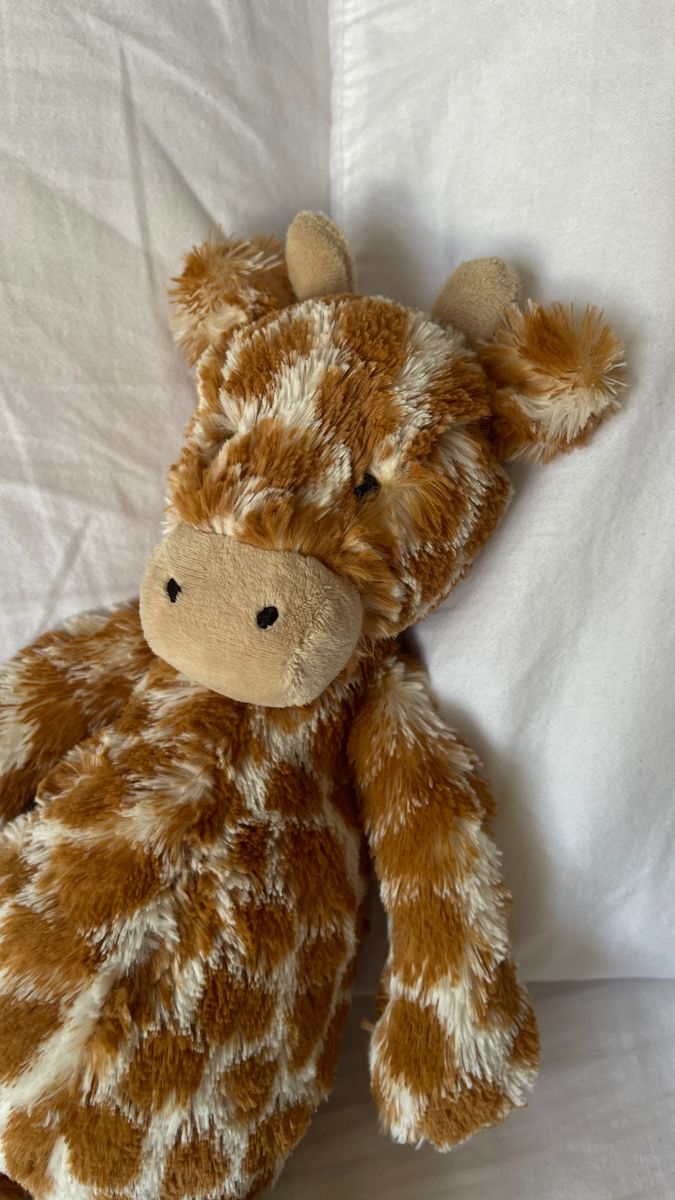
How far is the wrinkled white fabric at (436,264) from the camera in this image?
1.76 feet

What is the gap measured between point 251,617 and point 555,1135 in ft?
1.62

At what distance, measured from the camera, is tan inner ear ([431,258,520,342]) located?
54cm

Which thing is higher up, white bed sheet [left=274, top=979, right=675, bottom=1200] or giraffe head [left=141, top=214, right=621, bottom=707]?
giraffe head [left=141, top=214, right=621, bottom=707]

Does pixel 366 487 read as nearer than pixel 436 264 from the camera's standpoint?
Yes

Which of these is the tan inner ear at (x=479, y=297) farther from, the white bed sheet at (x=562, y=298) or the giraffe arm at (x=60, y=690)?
the giraffe arm at (x=60, y=690)

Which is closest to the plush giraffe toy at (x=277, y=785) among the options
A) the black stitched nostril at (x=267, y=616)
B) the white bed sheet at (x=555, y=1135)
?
the black stitched nostril at (x=267, y=616)

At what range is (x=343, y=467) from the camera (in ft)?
1.60

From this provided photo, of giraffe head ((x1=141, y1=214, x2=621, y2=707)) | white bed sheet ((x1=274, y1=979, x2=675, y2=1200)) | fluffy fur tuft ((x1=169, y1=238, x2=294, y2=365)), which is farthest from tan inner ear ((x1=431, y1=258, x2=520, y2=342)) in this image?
white bed sheet ((x1=274, y1=979, x2=675, y2=1200))

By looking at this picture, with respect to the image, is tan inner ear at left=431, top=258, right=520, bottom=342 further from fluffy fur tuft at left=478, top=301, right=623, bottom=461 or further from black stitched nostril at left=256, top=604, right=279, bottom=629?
black stitched nostril at left=256, top=604, right=279, bottom=629

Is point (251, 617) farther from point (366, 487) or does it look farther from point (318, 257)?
point (318, 257)

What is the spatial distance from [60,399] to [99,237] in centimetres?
12

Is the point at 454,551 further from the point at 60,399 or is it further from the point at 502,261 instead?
the point at 60,399

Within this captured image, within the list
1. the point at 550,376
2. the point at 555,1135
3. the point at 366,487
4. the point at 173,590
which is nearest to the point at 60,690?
the point at 173,590

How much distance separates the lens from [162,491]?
2.07ft
